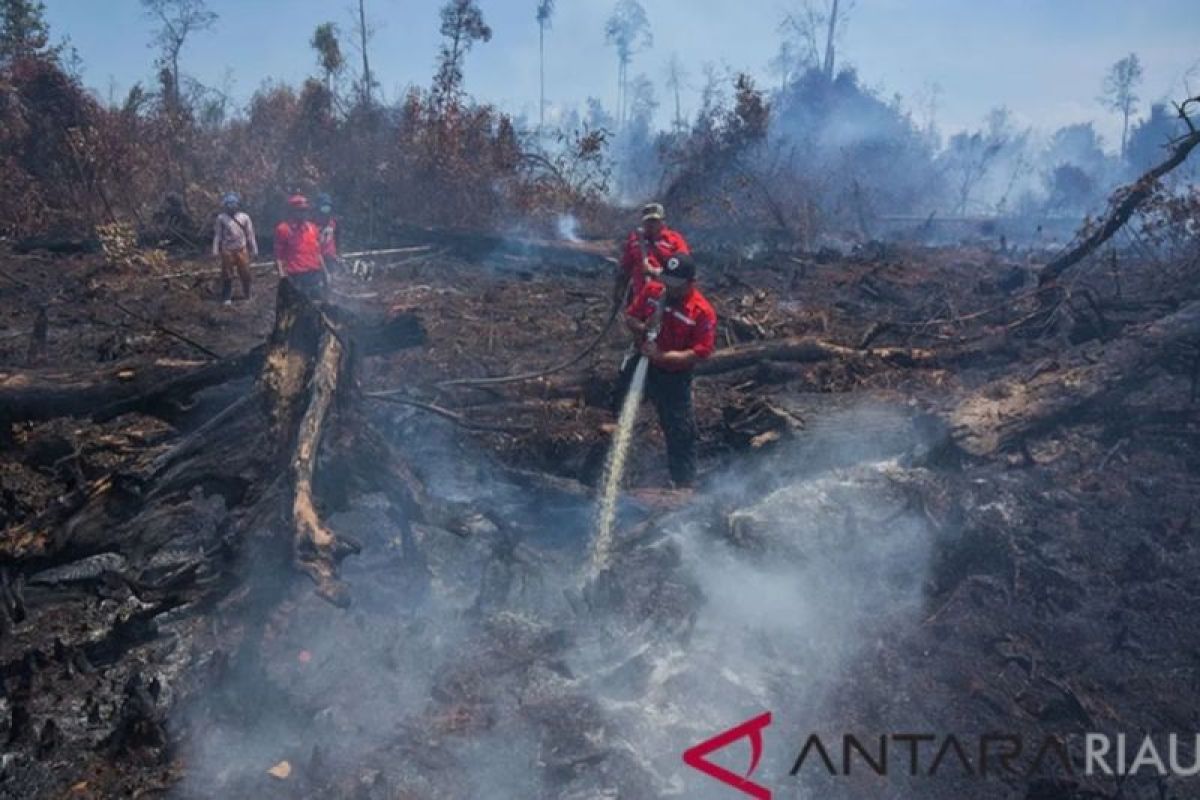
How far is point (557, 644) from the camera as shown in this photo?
13.4ft

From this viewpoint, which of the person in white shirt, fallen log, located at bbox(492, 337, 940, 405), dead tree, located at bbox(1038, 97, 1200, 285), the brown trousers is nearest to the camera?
fallen log, located at bbox(492, 337, 940, 405)

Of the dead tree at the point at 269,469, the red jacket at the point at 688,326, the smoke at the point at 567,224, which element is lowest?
the dead tree at the point at 269,469

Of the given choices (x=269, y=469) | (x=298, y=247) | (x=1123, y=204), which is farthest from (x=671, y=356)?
(x=1123, y=204)

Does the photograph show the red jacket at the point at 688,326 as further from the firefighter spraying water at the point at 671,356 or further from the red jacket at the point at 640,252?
the red jacket at the point at 640,252

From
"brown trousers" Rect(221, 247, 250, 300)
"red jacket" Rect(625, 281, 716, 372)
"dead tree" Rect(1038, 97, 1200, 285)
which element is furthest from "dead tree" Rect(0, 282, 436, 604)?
"dead tree" Rect(1038, 97, 1200, 285)

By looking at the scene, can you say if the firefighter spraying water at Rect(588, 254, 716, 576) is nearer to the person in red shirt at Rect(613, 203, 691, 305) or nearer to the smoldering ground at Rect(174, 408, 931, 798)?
the smoldering ground at Rect(174, 408, 931, 798)

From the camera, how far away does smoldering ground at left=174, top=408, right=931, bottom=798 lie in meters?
3.23

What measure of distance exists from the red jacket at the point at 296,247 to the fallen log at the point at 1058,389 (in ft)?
25.5

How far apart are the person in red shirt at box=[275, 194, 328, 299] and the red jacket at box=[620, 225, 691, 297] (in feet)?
14.8

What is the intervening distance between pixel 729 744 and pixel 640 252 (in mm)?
4615

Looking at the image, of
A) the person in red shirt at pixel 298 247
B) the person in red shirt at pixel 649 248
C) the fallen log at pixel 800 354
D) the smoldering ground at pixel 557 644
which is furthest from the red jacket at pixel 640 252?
the person in red shirt at pixel 298 247

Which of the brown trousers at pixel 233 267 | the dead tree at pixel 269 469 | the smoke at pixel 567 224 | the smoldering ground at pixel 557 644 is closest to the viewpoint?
the smoldering ground at pixel 557 644

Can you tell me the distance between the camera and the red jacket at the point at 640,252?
689 centimetres

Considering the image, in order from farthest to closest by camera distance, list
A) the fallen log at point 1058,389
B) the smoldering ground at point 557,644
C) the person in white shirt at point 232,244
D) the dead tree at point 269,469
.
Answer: the person in white shirt at point 232,244 → the fallen log at point 1058,389 → the dead tree at point 269,469 → the smoldering ground at point 557,644
